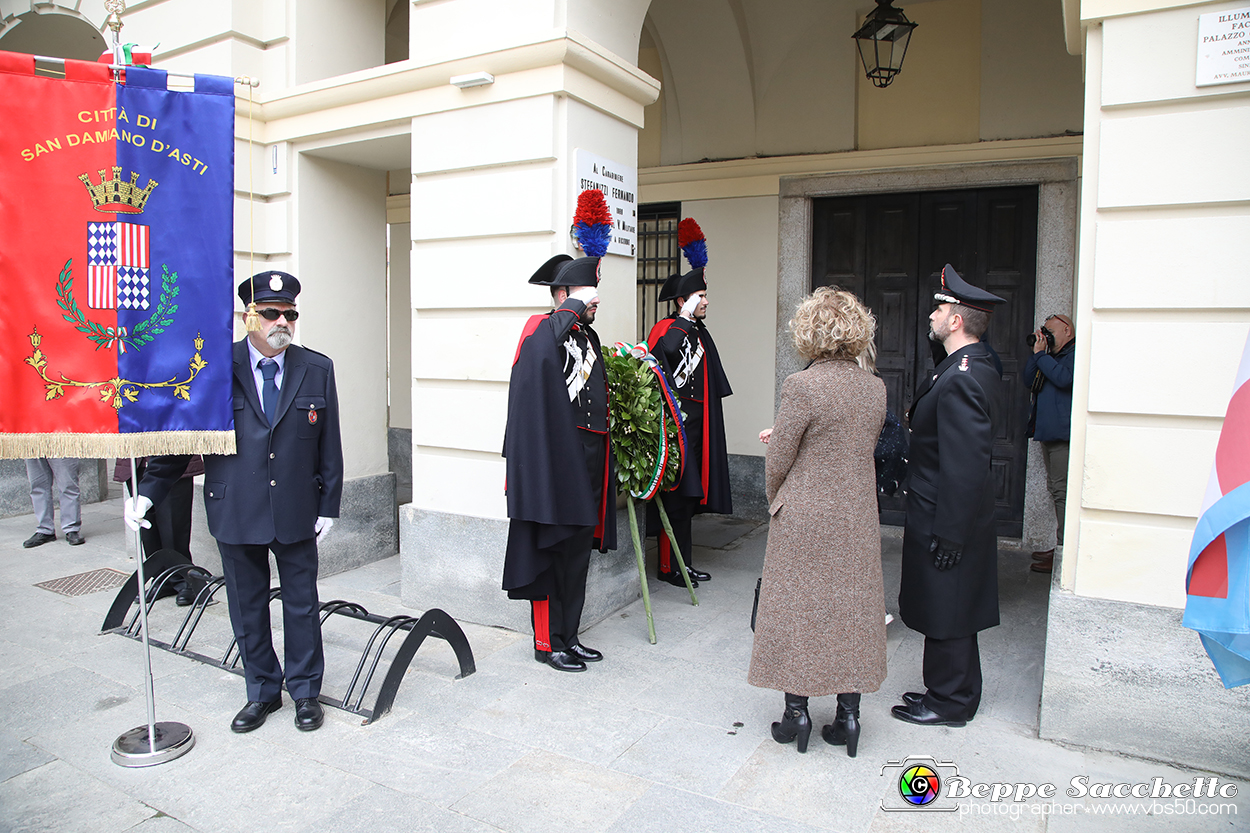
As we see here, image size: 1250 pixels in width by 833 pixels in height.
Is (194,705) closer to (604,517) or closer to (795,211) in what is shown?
(604,517)

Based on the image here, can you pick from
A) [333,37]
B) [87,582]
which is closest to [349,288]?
[333,37]

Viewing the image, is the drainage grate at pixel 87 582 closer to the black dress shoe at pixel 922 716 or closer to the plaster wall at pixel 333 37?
the plaster wall at pixel 333 37

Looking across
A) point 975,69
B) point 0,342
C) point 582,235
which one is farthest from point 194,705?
point 975,69

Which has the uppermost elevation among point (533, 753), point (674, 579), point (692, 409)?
point (692, 409)

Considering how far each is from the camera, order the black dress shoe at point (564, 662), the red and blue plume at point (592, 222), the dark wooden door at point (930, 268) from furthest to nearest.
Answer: the dark wooden door at point (930, 268), the red and blue plume at point (592, 222), the black dress shoe at point (564, 662)

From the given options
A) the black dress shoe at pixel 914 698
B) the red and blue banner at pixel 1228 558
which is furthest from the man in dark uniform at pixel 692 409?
the red and blue banner at pixel 1228 558

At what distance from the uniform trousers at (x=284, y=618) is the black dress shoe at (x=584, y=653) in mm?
1302

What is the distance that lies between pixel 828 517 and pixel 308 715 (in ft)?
8.19

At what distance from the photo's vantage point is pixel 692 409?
6.06 metres

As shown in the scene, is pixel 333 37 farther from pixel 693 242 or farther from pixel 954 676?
pixel 954 676

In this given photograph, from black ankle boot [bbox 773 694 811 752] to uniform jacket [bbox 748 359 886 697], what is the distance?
18cm

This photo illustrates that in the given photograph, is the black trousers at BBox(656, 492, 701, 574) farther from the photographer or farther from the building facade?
the photographer

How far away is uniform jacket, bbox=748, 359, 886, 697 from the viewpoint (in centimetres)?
327

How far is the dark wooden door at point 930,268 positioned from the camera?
6.96 m
